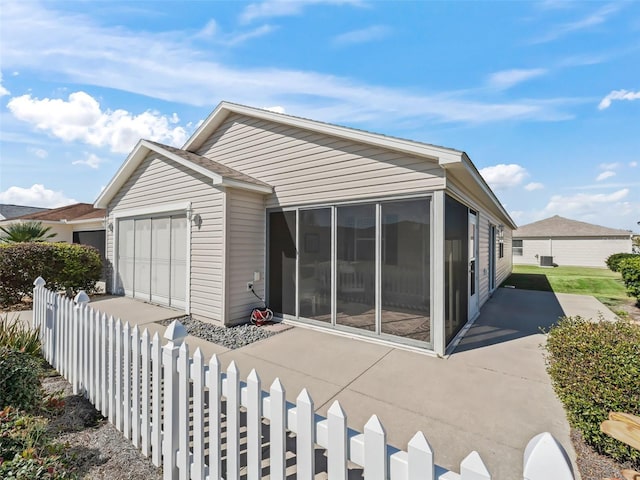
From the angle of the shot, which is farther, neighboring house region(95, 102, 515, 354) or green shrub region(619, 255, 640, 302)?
green shrub region(619, 255, 640, 302)

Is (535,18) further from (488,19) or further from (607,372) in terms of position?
(607,372)

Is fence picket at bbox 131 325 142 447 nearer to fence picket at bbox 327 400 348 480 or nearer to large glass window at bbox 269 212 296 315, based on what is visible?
fence picket at bbox 327 400 348 480

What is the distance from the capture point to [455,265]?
18.5 feet

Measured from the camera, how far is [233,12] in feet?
19.7

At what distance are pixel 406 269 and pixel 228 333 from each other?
3.74m

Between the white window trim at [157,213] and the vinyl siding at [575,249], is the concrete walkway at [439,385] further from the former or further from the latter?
the vinyl siding at [575,249]

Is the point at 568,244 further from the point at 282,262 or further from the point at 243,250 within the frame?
the point at 243,250

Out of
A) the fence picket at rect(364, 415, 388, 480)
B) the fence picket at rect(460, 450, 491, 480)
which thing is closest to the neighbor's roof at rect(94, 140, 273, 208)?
the fence picket at rect(364, 415, 388, 480)

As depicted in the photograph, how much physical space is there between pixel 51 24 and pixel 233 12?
3.35 metres

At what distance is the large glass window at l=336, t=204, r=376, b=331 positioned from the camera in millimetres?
5512

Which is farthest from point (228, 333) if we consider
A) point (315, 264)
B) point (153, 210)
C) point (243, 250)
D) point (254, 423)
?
point (153, 210)

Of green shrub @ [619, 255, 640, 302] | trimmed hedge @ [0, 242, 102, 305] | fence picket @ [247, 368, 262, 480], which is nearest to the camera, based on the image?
fence picket @ [247, 368, 262, 480]

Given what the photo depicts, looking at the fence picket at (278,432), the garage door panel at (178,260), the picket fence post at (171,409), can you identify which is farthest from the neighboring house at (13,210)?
the fence picket at (278,432)

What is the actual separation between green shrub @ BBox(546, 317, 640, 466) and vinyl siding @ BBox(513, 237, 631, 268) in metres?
29.5
